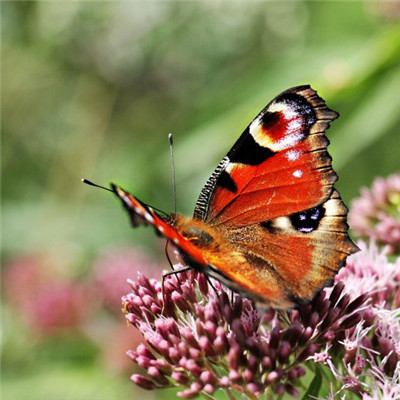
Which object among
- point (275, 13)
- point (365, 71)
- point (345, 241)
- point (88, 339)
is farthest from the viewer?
point (275, 13)

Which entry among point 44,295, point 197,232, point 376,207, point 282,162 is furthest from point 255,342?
point 44,295

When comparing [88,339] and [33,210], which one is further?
[33,210]

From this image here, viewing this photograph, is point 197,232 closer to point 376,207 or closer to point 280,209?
point 280,209

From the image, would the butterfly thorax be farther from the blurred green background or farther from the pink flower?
the blurred green background

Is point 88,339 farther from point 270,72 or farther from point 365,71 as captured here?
point 365,71

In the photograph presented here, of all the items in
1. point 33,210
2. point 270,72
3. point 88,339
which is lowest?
point 88,339

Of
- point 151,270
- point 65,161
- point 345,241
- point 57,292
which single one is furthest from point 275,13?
point 345,241

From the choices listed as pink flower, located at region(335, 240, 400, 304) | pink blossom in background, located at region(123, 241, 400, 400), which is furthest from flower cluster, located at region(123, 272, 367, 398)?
pink flower, located at region(335, 240, 400, 304)
